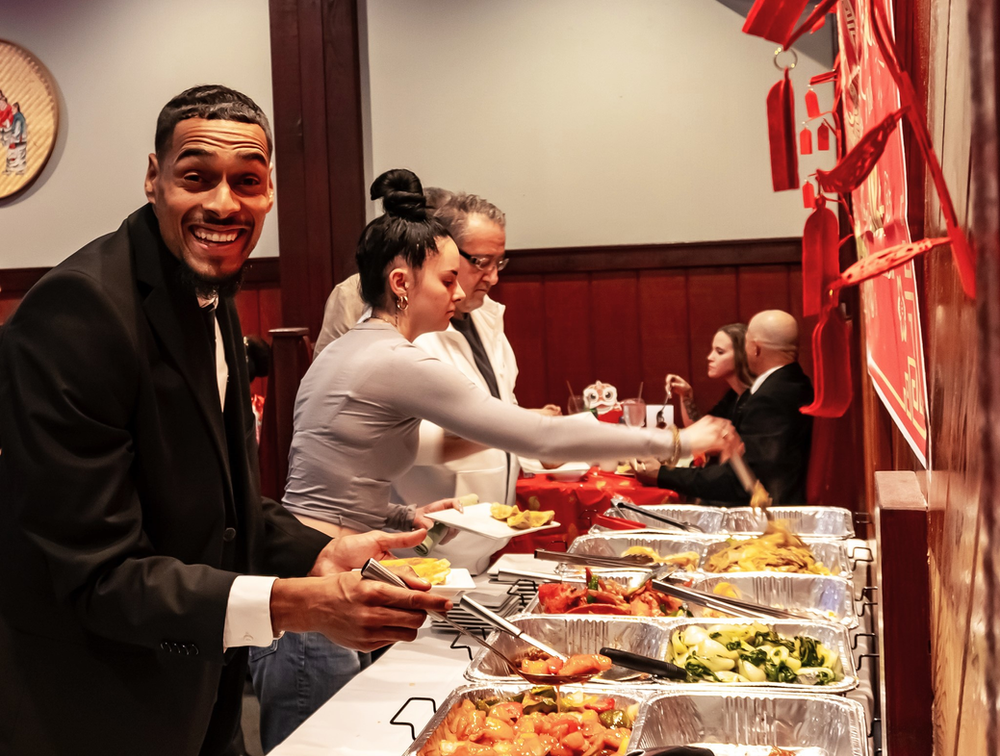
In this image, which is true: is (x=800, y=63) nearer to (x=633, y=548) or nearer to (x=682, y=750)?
(x=633, y=548)

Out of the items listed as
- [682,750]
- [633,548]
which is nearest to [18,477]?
[682,750]

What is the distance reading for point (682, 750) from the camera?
0.91 m

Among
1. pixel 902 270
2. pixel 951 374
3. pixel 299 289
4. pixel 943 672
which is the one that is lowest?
pixel 943 672

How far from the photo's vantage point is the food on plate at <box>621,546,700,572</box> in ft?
7.77

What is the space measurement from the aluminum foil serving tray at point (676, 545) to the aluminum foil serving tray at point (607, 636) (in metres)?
0.38

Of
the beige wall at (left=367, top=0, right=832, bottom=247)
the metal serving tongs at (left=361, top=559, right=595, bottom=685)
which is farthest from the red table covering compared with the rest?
the beige wall at (left=367, top=0, right=832, bottom=247)

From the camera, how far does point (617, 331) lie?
4941 mm

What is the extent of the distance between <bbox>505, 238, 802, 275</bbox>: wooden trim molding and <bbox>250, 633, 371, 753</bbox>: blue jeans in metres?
3.28

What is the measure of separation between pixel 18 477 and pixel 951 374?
1.02m

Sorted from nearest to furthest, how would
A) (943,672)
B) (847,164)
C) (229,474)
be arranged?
(847,164)
(943,672)
(229,474)

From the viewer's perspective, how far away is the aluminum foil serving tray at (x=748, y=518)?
9.04ft

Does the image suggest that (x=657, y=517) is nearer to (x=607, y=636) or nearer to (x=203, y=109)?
(x=607, y=636)

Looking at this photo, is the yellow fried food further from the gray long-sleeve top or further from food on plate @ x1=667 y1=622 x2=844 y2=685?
food on plate @ x1=667 y1=622 x2=844 y2=685

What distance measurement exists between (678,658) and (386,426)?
78cm
